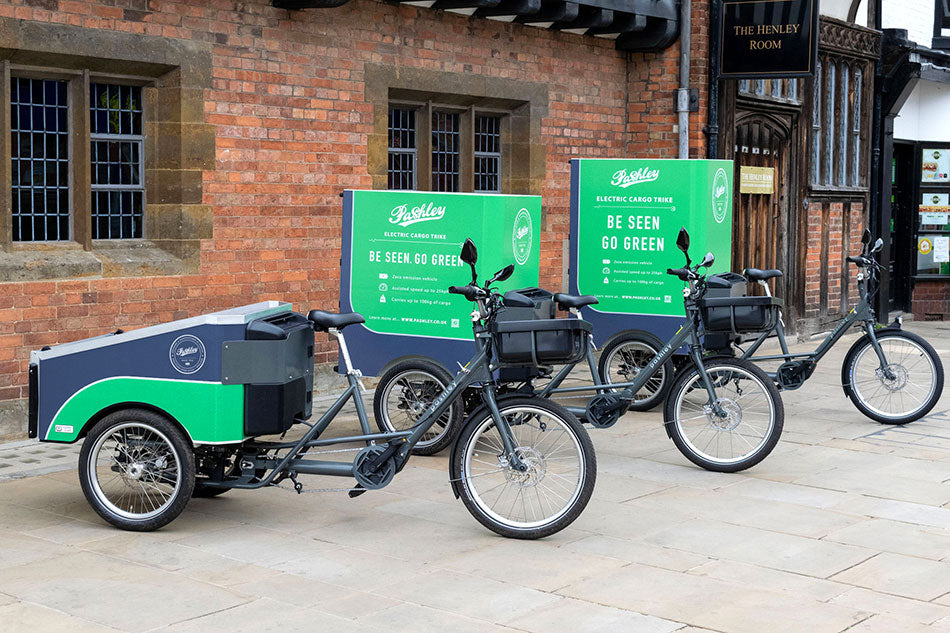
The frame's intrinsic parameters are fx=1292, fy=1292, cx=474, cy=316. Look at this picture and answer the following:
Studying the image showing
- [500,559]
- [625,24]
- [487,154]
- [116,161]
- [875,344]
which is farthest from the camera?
[625,24]

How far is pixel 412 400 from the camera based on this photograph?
8.07 metres

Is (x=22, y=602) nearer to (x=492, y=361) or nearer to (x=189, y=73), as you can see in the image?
(x=492, y=361)

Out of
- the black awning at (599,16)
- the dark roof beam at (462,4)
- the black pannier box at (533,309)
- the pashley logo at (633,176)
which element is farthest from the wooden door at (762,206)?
the black pannier box at (533,309)

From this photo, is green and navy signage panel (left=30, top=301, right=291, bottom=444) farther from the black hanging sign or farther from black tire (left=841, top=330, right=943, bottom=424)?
the black hanging sign

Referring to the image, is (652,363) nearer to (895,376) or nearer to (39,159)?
(895,376)

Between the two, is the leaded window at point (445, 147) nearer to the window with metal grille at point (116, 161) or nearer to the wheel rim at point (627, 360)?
the window with metal grille at point (116, 161)

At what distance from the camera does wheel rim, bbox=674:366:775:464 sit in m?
7.39

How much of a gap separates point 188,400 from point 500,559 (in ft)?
5.32

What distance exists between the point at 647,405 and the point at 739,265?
15.2ft

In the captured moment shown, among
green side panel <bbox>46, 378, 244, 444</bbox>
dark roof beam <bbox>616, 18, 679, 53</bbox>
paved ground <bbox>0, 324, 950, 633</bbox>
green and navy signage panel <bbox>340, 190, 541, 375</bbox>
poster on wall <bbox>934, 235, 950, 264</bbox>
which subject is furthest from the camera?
poster on wall <bbox>934, 235, 950, 264</bbox>

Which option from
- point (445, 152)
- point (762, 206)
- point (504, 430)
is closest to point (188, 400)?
point (504, 430)

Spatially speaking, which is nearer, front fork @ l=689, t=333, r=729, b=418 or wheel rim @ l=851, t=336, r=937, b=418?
front fork @ l=689, t=333, r=729, b=418

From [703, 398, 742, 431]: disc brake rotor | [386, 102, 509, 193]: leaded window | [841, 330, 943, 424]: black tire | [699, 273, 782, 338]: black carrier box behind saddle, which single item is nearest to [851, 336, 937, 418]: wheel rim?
[841, 330, 943, 424]: black tire

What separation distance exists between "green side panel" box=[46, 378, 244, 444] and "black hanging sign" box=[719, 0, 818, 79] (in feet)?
28.1
